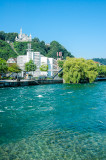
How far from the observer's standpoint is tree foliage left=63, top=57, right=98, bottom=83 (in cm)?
5584

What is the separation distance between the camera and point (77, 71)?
184 ft

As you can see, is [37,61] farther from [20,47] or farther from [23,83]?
[20,47]

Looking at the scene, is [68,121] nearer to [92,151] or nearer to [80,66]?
[92,151]

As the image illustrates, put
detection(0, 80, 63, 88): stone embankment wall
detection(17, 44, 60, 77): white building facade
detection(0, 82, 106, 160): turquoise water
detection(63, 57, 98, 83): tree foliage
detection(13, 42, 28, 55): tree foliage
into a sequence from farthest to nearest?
1. detection(13, 42, 28, 55): tree foliage
2. detection(17, 44, 60, 77): white building facade
3. detection(63, 57, 98, 83): tree foliage
4. detection(0, 80, 63, 88): stone embankment wall
5. detection(0, 82, 106, 160): turquoise water

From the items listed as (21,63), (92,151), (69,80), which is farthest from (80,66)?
(21,63)

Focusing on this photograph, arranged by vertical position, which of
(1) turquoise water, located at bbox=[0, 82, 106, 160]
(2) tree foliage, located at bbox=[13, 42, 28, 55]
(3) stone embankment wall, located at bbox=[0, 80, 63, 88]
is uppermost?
(2) tree foliage, located at bbox=[13, 42, 28, 55]

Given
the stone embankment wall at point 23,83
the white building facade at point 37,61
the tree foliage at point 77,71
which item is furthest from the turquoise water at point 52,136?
the white building facade at point 37,61

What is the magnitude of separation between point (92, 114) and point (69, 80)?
4003 centimetres

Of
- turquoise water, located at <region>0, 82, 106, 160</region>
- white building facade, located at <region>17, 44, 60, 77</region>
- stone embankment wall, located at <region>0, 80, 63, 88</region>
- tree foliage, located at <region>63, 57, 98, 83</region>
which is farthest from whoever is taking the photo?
white building facade, located at <region>17, 44, 60, 77</region>

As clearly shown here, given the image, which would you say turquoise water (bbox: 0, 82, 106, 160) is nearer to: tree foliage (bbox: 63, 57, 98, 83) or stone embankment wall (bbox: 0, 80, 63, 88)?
stone embankment wall (bbox: 0, 80, 63, 88)

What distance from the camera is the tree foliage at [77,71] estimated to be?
55.8 meters

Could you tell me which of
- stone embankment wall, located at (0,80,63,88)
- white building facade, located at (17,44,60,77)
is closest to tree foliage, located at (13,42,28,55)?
white building facade, located at (17,44,60,77)

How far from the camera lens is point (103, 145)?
1036 cm

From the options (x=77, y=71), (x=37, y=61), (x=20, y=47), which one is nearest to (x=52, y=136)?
(x=77, y=71)
